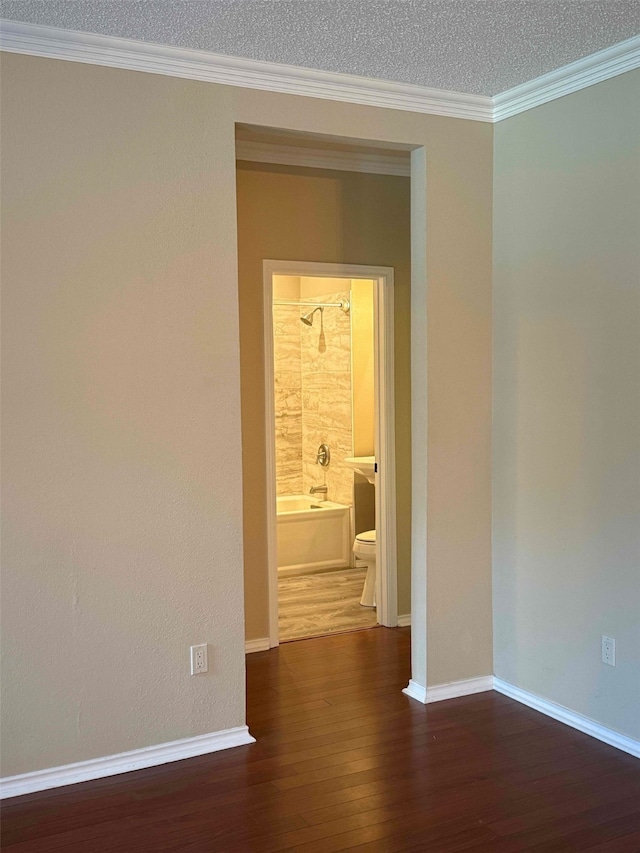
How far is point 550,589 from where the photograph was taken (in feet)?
12.0

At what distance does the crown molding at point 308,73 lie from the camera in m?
2.95

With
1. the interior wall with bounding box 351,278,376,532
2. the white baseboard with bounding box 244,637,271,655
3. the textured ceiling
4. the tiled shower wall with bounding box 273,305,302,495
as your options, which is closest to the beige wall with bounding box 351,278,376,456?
the interior wall with bounding box 351,278,376,532

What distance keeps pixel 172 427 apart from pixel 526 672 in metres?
1.99

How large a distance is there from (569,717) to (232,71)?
305 cm

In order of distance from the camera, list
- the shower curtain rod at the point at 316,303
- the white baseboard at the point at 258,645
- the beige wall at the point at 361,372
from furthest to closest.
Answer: the shower curtain rod at the point at 316,303
the beige wall at the point at 361,372
the white baseboard at the point at 258,645

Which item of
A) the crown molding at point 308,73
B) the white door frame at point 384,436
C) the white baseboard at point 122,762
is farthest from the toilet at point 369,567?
the crown molding at point 308,73

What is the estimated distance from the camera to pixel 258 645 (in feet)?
15.0

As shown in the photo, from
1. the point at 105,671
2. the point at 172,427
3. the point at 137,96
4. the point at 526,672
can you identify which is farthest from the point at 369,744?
the point at 137,96

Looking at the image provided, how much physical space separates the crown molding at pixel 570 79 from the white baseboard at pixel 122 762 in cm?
299

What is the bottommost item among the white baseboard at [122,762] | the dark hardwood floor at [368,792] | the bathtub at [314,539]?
the dark hardwood floor at [368,792]

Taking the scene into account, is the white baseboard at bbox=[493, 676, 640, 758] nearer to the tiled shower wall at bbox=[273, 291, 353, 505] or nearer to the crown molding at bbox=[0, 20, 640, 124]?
the crown molding at bbox=[0, 20, 640, 124]

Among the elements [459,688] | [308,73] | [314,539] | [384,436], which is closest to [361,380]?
[314,539]

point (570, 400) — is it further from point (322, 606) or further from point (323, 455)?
point (323, 455)

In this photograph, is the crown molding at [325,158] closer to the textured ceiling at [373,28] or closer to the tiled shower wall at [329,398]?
the textured ceiling at [373,28]
